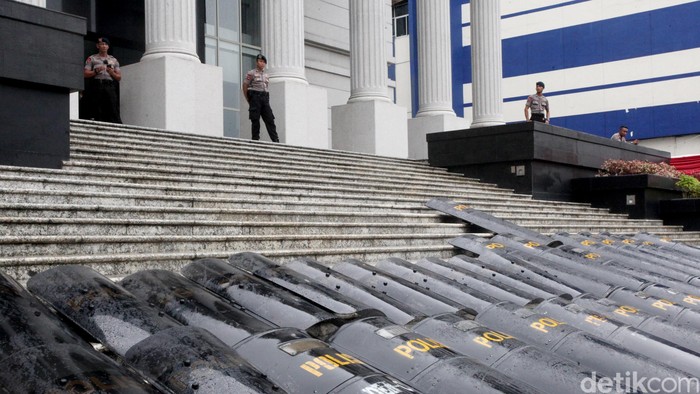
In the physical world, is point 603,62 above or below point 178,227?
above

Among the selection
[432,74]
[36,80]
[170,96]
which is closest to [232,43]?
[432,74]

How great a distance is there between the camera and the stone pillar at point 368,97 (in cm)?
1888

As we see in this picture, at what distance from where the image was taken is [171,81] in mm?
14086

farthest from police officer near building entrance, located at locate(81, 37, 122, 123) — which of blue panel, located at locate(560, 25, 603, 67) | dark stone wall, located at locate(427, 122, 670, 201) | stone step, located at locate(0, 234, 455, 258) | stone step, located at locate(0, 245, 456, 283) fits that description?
blue panel, located at locate(560, 25, 603, 67)

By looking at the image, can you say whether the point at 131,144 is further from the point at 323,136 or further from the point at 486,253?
the point at 323,136

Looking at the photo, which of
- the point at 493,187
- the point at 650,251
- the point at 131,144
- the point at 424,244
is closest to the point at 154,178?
the point at 131,144

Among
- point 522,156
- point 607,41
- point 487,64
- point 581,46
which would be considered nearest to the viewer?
point 522,156

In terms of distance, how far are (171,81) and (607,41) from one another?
884 inches

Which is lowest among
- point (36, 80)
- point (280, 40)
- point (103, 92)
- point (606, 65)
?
point (36, 80)

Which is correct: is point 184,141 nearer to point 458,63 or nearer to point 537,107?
point 537,107

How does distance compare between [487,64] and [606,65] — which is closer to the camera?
[487,64]

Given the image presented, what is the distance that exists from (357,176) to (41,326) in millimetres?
9054

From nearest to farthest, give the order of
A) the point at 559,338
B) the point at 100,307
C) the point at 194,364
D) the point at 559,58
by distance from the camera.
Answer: the point at 194,364 < the point at 100,307 < the point at 559,338 < the point at 559,58

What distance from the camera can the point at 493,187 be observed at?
623 inches
